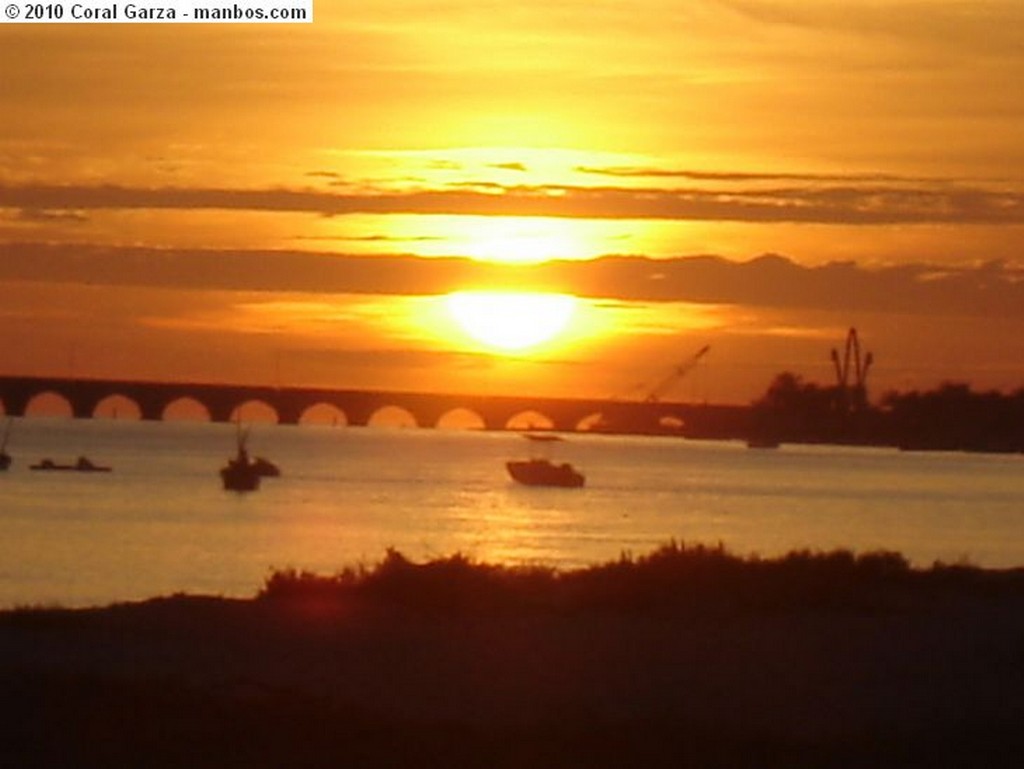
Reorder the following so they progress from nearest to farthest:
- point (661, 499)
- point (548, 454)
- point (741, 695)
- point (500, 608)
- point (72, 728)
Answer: point (72, 728) → point (741, 695) → point (500, 608) → point (661, 499) → point (548, 454)

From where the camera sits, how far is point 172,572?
4125cm

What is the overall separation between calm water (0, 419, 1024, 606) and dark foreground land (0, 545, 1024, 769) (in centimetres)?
1458

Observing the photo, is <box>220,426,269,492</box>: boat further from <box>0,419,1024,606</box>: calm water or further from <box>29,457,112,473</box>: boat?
<box>29,457,112,473</box>: boat

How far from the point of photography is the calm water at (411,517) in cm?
4384

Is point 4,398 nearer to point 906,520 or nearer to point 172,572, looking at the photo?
point 906,520

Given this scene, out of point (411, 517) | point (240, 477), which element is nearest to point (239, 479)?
point (240, 477)

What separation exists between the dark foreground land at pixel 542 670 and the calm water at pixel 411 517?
1458 cm

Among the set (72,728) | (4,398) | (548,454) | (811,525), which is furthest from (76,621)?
(548,454)

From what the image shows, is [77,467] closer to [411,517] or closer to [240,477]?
[240,477]

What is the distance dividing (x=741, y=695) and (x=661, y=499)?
86.2 metres

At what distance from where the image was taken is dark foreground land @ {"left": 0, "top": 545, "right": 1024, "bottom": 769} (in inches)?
411

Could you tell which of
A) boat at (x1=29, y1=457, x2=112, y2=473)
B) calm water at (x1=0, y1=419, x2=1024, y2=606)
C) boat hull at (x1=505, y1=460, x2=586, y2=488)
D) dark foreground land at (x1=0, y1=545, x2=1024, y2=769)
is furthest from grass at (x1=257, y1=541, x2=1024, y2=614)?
boat at (x1=29, y1=457, x2=112, y2=473)

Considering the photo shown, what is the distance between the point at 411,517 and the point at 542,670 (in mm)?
60450

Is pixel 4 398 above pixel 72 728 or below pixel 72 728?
above
